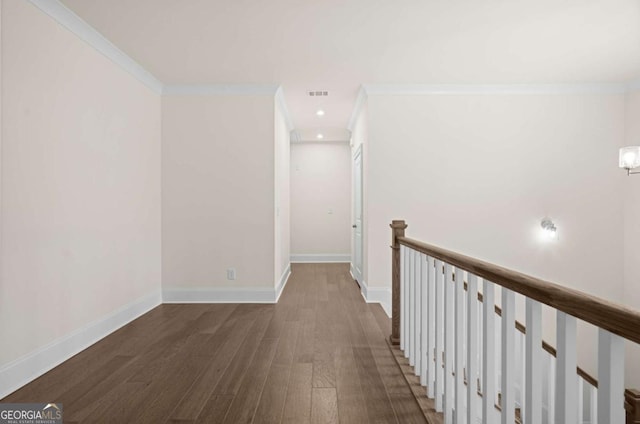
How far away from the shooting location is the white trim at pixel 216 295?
14.8 feet

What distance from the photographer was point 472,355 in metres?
1.51

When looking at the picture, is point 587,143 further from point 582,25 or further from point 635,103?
point 582,25

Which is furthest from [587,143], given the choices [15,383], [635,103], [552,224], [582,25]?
[15,383]

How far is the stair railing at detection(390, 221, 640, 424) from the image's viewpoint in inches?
32.2

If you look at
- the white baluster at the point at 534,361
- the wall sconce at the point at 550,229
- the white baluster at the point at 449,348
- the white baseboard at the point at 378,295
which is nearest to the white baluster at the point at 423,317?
the white baluster at the point at 449,348

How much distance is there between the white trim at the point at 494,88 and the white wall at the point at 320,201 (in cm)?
346

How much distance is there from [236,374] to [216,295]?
82.4 inches

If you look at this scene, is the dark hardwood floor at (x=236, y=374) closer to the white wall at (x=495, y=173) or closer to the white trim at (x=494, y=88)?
the white wall at (x=495, y=173)

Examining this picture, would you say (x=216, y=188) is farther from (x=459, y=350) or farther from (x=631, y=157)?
(x=631, y=157)

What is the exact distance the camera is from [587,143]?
4.51m

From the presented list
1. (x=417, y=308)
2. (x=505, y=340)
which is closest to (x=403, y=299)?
(x=417, y=308)

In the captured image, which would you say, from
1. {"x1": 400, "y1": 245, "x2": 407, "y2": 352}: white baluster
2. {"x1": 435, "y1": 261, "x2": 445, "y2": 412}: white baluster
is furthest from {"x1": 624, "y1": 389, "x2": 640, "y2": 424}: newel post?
{"x1": 400, "y1": 245, "x2": 407, "y2": 352}: white baluster

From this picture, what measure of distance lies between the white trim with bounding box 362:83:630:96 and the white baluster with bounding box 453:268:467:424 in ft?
10.8

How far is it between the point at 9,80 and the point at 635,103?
19.6ft
